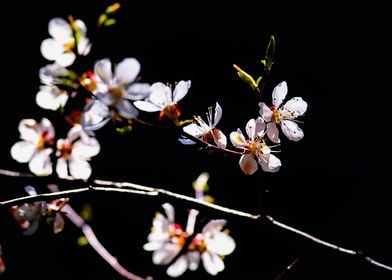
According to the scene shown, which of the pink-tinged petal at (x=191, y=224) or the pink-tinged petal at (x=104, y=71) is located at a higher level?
the pink-tinged petal at (x=104, y=71)

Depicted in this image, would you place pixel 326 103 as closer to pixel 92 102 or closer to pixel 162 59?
pixel 162 59

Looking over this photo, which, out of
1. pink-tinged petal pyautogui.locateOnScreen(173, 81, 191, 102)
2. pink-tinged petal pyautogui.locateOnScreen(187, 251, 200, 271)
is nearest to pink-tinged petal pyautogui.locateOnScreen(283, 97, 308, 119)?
pink-tinged petal pyautogui.locateOnScreen(173, 81, 191, 102)

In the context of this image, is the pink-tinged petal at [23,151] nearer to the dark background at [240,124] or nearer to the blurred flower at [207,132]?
the blurred flower at [207,132]

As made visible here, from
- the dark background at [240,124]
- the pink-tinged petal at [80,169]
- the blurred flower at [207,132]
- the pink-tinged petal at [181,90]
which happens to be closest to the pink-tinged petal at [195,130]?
the blurred flower at [207,132]

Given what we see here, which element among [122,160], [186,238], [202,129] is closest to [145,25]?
[122,160]

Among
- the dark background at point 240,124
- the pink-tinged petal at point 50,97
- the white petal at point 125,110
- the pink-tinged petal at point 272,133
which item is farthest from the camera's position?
the dark background at point 240,124

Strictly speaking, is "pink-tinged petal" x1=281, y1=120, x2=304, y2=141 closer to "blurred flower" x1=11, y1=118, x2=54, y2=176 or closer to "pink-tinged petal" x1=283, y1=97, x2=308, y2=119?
"pink-tinged petal" x1=283, y1=97, x2=308, y2=119
